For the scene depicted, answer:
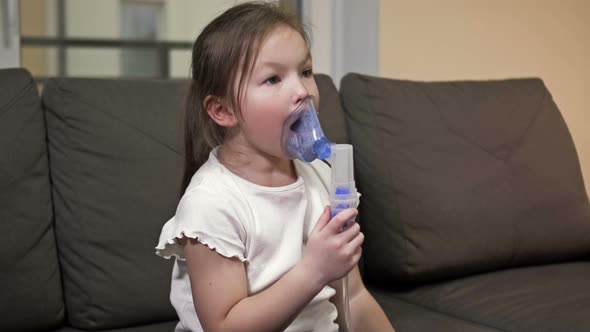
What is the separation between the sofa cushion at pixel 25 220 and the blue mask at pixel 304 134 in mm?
574

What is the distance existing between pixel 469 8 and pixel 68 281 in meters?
1.63

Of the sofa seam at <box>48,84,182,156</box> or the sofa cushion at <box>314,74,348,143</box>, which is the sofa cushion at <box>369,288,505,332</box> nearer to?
the sofa cushion at <box>314,74,348,143</box>

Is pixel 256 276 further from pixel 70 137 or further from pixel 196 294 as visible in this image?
pixel 70 137

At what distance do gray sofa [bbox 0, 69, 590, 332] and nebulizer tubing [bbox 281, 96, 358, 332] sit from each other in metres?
0.46

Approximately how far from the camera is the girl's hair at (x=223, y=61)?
1.12 metres

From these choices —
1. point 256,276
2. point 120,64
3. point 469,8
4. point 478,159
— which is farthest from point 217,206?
point 120,64

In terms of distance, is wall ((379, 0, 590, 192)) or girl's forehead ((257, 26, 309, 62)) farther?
wall ((379, 0, 590, 192))

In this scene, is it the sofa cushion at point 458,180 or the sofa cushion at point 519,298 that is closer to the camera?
the sofa cushion at point 519,298

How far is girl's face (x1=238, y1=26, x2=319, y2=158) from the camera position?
3.60 ft

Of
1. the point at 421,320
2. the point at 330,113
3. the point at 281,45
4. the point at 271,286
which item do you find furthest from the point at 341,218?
the point at 330,113

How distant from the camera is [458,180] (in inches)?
70.2

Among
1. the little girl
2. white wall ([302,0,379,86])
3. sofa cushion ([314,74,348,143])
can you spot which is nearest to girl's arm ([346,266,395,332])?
the little girl

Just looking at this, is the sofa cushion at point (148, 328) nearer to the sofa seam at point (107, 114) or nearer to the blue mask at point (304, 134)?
the sofa seam at point (107, 114)

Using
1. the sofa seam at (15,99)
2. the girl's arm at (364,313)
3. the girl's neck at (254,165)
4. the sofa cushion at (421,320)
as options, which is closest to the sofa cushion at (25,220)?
the sofa seam at (15,99)
